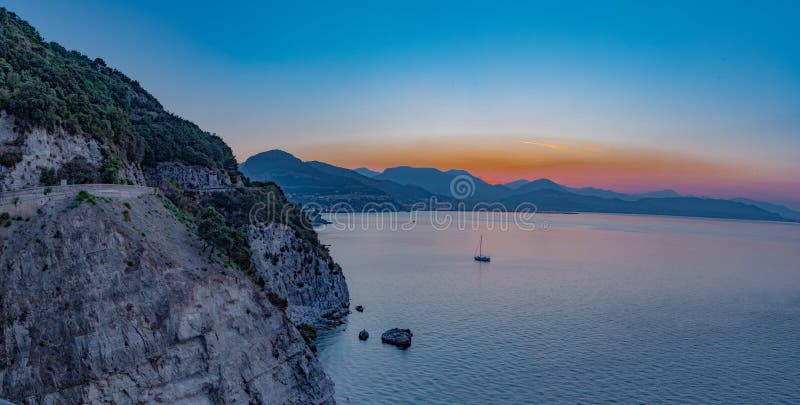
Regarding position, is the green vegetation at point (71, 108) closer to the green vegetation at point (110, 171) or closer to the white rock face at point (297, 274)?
the green vegetation at point (110, 171)

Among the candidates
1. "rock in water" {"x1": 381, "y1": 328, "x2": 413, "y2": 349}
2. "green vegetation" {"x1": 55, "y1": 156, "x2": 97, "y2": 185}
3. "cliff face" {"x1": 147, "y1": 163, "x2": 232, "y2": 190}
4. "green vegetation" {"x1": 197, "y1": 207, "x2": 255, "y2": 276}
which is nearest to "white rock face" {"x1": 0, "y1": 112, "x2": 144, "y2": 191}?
"green vegetation" {"x1": 55, "y1": 156, "x2": 97, "y2": 185}

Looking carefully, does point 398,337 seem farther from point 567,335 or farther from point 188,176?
point 188,176

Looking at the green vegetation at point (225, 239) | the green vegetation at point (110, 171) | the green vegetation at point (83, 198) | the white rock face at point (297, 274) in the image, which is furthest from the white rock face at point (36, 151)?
the white rock face at point (297, 274)

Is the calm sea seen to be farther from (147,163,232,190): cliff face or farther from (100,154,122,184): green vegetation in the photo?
(100,154,122,184): green vegetation

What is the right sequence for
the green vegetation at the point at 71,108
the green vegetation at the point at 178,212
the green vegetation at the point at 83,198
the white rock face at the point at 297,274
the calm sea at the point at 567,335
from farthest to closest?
the white rock face at the point at 297,274 → the calm sea at the point at 567,335 → the green vegetation at the point at 178,212 → the green vegetation at the point at 71,108 → the green vegetation at the point at 83,198

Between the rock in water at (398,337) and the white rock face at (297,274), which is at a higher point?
the white rock face at (297,274)

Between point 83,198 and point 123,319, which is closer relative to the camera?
point 123,319

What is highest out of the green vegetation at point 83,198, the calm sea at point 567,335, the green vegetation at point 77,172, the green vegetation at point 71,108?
the green vegetation at point 71,108

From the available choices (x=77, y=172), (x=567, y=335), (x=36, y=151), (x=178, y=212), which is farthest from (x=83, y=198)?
(x=567, y=335)
